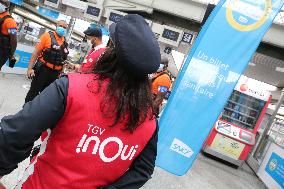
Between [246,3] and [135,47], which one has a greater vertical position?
[246,3]

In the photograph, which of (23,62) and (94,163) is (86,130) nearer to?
(94,163)

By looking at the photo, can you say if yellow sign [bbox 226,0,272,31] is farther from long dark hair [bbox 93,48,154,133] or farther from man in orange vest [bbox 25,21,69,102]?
long dark hair [bbox 93,48,154,133]

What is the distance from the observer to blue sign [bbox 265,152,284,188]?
5.96 metres

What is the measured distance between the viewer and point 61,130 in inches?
44.3

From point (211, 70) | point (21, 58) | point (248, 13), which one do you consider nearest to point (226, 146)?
point (211, 70)

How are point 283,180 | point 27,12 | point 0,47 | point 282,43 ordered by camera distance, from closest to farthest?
1. point 0,47
2. point 283,180
3. point 282,43
4. point 27,12

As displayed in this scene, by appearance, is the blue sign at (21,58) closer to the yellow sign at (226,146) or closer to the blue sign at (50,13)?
the yellow sign at (226,146)

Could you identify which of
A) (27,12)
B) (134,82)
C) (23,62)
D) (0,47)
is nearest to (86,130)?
(134,82)

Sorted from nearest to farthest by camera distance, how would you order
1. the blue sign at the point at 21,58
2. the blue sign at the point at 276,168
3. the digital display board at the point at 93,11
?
the blue sign at the point at 276,168 < the blue sign at the point at 21,58 < the digital display board at the point at 93,11

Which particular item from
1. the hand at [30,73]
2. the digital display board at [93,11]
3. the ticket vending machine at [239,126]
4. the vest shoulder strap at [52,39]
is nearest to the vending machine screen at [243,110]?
the ticket vending machine at [239,126]

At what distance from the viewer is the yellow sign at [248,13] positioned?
372 cm

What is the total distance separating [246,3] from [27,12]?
24119 millimetres

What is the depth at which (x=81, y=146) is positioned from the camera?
1.13 meters

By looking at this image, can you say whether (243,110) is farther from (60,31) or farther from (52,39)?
(52,39)
